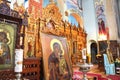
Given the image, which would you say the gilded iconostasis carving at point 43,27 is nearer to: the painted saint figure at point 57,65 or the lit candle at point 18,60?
the painted saint figure at point 57,65

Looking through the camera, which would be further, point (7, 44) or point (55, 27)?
point (55, 27)

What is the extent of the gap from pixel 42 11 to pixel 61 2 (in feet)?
8.08

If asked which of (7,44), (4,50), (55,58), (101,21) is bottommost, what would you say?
(55,58)

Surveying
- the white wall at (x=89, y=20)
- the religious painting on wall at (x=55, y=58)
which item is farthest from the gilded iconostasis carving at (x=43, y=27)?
the religious painting on wall at (x=55, y=58)

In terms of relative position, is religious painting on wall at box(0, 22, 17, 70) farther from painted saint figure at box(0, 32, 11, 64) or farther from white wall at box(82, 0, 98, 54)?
white wall at box(82, 0, 98, 54)

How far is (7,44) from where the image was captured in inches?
108

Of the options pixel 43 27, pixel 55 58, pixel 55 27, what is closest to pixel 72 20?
pixel 55 27

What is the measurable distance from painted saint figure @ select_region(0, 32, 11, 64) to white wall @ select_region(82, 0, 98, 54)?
1097 centimetres

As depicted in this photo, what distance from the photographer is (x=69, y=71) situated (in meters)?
3.91

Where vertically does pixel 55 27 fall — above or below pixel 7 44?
Answer: above

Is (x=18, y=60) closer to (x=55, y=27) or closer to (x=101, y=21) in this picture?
(x=55, y=27)

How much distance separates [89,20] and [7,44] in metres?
11.9

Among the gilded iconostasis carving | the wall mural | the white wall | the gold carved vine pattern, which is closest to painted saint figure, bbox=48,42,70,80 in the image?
the gilded iconostasis carving

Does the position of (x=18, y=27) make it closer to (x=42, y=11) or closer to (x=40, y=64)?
(x=40, y=64)
